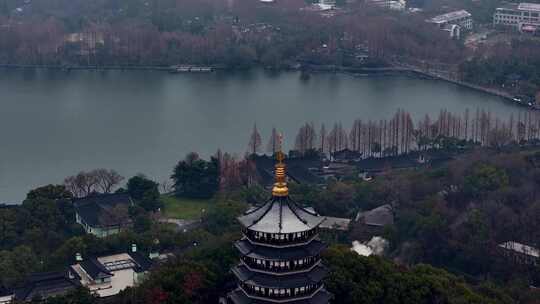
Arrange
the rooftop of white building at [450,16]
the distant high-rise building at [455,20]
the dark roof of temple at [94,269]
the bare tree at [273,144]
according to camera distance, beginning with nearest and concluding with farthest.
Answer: the dark roof of temple at [94,269], the bare tree at [273,144], the distant high-rise building at [455,20], the rooftop of white building at [450,16]

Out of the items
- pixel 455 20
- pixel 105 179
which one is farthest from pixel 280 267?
pixel 455 20

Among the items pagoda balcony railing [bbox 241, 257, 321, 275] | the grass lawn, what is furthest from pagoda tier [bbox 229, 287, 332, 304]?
the grass lawn

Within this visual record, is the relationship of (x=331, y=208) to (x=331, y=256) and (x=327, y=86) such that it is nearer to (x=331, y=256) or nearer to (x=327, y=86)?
(x=331, y=256)

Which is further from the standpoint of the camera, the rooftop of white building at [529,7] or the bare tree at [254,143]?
the rooftop of white building at [529,7]

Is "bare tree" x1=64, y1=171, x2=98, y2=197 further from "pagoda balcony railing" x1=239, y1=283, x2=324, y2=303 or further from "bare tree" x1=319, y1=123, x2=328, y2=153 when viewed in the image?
"pagoda balcony railing" x1=239, y1=283, x2=324, y2=303

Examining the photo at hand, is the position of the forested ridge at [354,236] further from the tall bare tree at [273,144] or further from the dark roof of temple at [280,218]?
the tall bare tree at [273,144]

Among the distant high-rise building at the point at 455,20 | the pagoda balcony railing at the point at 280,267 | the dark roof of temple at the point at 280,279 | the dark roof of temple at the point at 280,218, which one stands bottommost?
the dark roof of temple at the point at 280,279

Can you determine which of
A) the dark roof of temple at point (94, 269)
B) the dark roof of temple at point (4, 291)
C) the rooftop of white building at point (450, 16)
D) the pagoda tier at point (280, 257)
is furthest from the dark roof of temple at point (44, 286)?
the rooftop of white building at point (450, 16)
